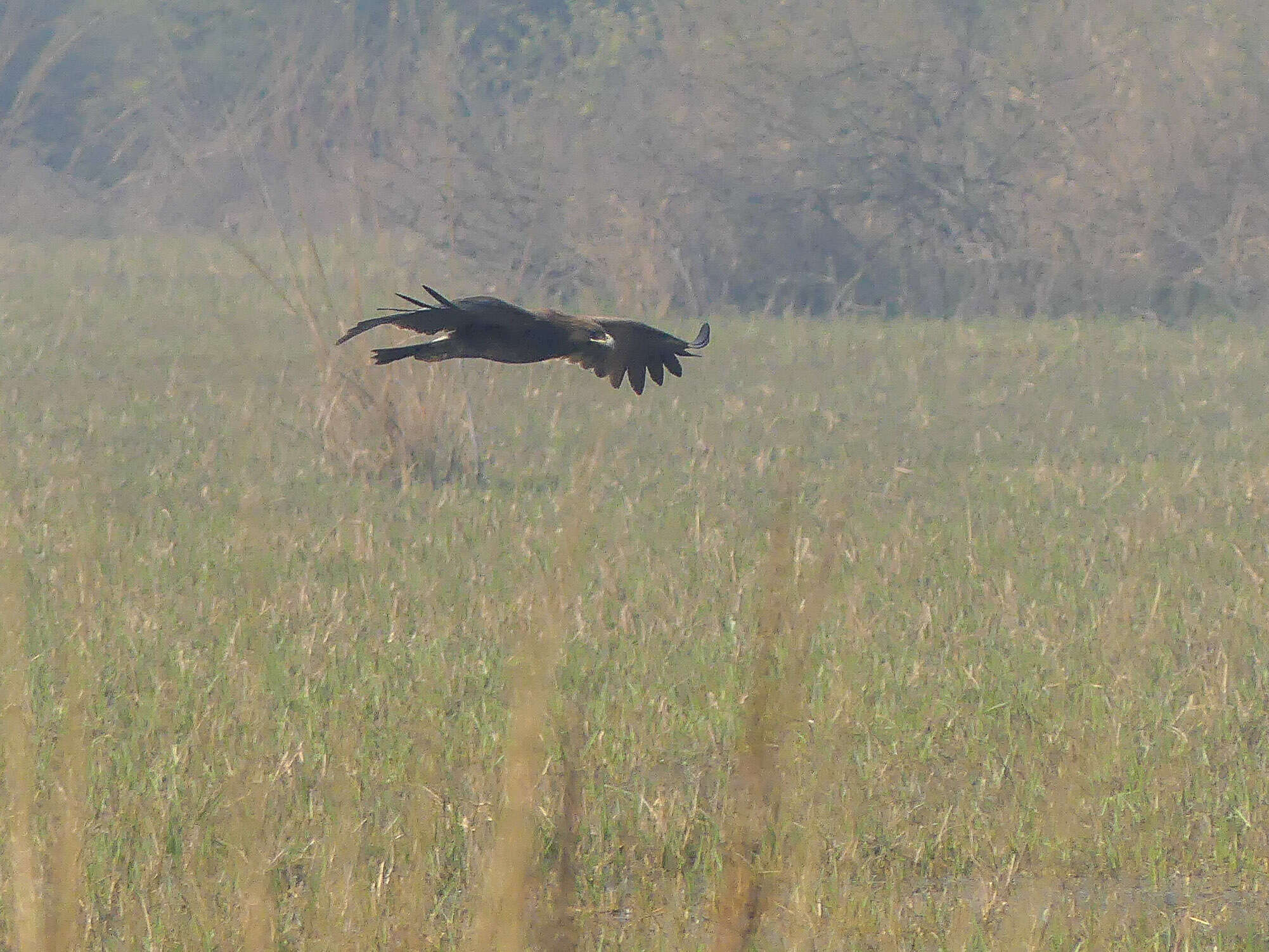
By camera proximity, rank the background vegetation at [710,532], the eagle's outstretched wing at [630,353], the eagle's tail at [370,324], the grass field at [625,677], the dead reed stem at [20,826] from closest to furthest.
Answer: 1. the eagle's tail at [370,324]
2. the eagle's outstretched wing at [630,353]
3. the dead reed stem at [20,826]
4. the grass field at [625,677]
5. the background vegetation at [710,532]

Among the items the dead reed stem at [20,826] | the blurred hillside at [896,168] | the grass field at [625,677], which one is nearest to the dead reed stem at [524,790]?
the grass field at [625,677]

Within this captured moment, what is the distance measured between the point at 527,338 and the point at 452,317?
0.23 feet

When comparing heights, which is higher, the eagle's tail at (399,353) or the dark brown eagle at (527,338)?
the dark brown eagle at (527,338)

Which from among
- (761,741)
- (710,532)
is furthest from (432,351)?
(710,532)

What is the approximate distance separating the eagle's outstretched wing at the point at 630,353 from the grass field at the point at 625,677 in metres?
0.27

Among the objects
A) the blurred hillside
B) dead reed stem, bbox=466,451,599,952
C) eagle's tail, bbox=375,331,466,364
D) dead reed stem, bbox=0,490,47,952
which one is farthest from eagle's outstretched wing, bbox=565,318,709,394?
the blurred hillside

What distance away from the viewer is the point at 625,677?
551cm

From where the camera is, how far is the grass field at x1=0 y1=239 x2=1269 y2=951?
3.42m

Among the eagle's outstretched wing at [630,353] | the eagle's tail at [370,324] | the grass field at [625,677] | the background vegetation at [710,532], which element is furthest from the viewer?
the background vegetation at [710,532]

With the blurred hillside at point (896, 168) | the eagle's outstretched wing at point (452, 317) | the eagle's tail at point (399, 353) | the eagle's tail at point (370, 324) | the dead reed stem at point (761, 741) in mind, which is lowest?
the dead reed stem at point (761, 741)

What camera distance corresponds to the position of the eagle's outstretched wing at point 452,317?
1407 mm

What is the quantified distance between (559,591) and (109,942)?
77.9 inches

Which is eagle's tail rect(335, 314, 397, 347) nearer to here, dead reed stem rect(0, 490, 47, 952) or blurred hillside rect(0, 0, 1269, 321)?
dead reed stem rect(0, 490, 47, 952)

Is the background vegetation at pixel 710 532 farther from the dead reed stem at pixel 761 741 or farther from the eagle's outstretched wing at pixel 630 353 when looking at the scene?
the eagle's outstretched wing at pixel 630 353
